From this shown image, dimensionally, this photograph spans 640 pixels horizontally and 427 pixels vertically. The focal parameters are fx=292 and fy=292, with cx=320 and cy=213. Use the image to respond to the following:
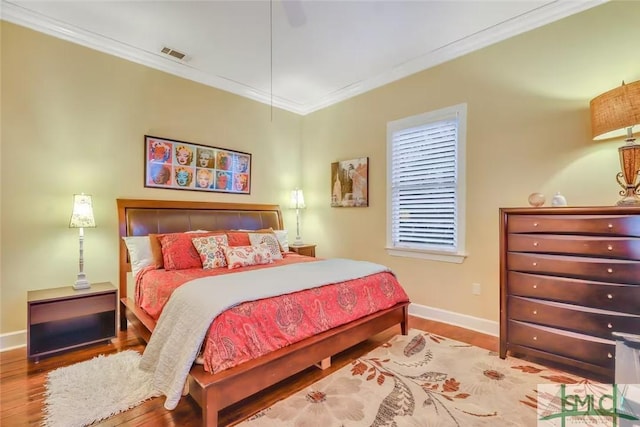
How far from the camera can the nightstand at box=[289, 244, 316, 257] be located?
4336 millimetres

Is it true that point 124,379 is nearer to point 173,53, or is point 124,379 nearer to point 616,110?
point 173,53

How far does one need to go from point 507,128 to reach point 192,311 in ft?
10.6

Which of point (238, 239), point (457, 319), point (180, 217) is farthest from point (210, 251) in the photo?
point (457, 319)

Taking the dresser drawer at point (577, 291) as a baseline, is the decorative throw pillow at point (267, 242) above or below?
above

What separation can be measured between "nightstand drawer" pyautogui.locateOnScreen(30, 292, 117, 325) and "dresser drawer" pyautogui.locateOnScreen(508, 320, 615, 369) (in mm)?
3557

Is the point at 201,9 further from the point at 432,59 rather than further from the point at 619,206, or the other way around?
the point at 619,206

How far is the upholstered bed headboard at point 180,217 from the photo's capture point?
3.17 metres

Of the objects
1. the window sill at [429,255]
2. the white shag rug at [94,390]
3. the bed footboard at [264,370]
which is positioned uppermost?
the window sill at [429,255]

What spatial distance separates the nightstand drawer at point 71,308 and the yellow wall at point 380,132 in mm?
506

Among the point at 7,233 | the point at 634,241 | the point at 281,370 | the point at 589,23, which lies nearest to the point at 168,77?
the point at 7,233

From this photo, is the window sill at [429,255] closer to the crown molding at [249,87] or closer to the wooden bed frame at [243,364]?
the wooden bed frame at [243,364]

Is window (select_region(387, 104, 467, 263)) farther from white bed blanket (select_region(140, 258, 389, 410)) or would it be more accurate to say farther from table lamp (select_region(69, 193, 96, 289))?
table lamp (select_region(69, 193, 96, 289))

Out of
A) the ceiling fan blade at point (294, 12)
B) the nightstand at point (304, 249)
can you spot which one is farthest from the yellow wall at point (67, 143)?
the ceiling fan blade at point (294, 12)

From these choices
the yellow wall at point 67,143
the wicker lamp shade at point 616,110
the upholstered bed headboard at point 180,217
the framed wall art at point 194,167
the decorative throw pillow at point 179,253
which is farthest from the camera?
the framed wall art at point 194,167
